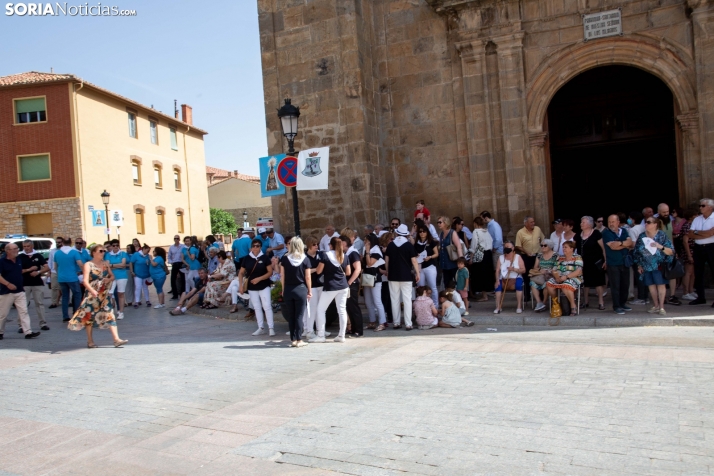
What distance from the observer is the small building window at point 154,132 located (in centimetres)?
4097

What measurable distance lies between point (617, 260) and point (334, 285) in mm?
4510

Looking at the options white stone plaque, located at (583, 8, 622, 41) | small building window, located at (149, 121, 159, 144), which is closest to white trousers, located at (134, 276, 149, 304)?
white stone plaque, located at (583, 8, 622, 41)

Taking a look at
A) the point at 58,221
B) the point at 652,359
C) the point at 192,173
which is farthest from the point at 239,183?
the point at 652,359

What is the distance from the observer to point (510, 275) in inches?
419

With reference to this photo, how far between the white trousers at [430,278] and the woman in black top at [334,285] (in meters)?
1.70

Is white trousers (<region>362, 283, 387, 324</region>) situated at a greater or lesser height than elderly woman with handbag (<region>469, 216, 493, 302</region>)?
lesser

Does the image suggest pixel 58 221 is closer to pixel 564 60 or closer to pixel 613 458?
pixel 564 60

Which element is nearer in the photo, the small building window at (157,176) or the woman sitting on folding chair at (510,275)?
the woman sitting on folding chair at (510,275)

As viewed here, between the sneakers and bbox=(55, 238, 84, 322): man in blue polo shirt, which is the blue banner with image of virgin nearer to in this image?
bbox=(55, 238, 84, 322): man in blue polo shirt

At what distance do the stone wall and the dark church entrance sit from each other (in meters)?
26.0

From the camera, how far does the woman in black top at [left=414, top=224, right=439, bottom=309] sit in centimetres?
1074

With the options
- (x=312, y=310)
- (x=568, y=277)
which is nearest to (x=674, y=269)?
(x=568, y=277)

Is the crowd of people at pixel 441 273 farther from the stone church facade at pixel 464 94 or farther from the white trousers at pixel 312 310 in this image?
the stone church facade at pixel 464 94

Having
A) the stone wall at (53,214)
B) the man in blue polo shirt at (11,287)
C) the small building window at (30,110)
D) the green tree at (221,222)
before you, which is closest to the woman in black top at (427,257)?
the man in blue polo shirt at (11,287)
